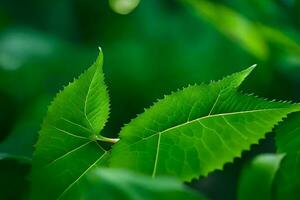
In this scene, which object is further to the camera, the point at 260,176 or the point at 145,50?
the point at 145,50

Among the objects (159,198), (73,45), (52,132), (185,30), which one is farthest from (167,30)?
(159,198)

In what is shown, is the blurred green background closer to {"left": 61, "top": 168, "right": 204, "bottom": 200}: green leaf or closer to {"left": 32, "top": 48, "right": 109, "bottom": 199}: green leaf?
{"left": 32, "top": 48, "right": 109, "bottom": 199}: green leaf

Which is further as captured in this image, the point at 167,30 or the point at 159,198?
the point at 167,30

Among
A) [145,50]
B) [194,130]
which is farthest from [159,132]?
[145,50]

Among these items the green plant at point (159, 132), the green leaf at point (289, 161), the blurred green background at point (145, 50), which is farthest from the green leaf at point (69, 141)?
the blurred green background at point (145, 50)

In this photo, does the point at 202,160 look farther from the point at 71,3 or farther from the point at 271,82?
the point at 71,3

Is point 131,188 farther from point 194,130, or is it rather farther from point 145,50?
point 145,50
